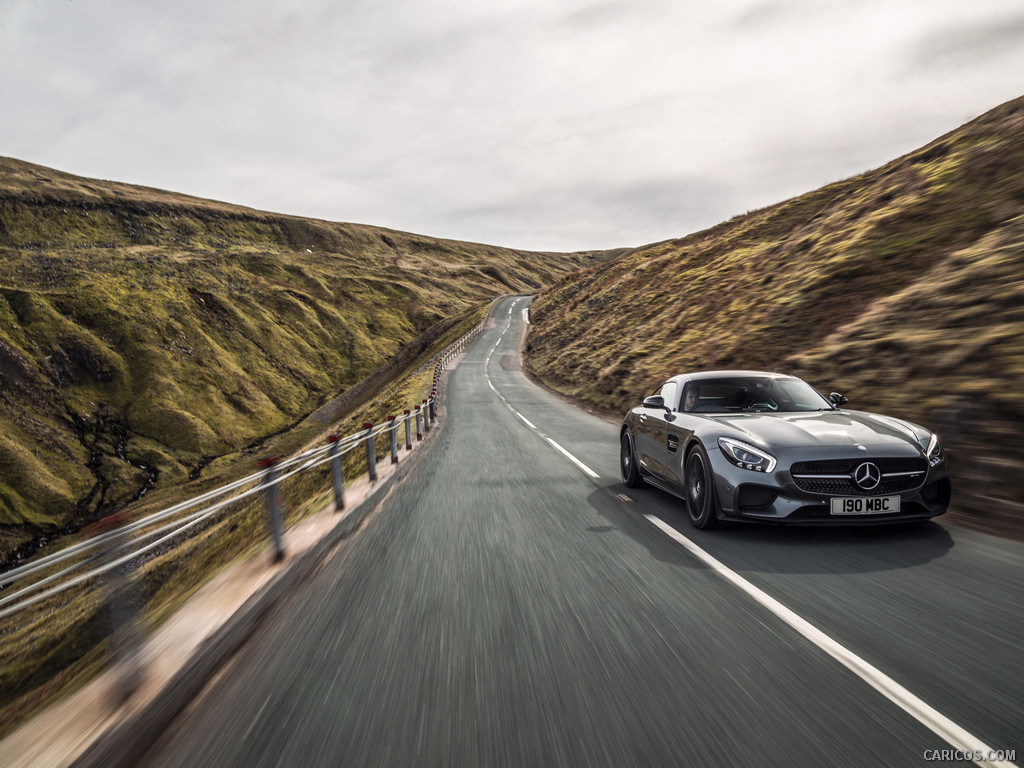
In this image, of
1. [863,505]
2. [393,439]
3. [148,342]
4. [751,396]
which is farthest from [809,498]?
[148,342]

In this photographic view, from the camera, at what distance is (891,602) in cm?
377

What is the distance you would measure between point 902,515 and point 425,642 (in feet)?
13.3

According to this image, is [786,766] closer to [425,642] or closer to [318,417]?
[425,642]

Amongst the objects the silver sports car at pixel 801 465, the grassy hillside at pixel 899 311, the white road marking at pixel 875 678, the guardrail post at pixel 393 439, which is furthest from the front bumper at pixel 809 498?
the guardrail post at pixel 393 439

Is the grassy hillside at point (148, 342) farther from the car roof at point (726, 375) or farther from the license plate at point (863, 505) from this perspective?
the license plate at point (863, 505)

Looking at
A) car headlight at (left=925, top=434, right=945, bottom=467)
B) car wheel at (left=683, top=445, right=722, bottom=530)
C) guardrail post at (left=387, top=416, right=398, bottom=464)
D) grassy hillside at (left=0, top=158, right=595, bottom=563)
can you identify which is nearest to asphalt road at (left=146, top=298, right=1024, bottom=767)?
car wheel at (left=683, top=445, right=722, bottom=530)

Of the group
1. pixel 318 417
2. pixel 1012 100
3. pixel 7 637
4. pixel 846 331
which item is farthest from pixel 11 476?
pixel 1012 100

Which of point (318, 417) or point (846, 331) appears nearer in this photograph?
point (846, 331)

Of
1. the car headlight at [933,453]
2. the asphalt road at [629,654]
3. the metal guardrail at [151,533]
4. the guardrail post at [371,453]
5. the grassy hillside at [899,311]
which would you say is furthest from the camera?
the guardrail post at [371,453]

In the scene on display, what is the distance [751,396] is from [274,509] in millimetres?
5161

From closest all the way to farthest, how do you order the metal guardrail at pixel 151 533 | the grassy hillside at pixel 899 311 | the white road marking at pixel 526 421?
the metal guardrail at pixel 151 533 → the grassy hillside at pixel 899 311 → the white road marking at pixel 526 421

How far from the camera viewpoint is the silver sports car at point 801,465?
4945 millimetres

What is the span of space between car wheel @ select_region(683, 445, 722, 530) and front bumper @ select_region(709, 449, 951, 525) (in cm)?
33

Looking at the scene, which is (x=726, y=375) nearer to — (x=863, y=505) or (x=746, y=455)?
(x=746, y=455)
